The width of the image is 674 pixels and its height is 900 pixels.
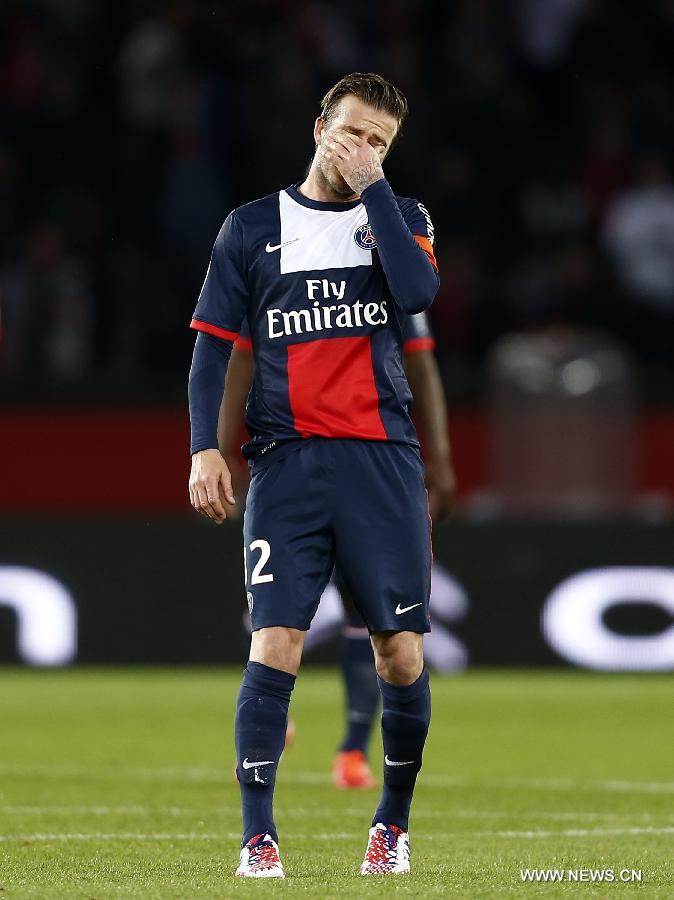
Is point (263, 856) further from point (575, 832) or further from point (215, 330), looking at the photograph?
point (575, 832)

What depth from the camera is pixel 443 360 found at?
13.0 metres

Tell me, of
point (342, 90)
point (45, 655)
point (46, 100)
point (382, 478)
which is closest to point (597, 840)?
point (382, 478)

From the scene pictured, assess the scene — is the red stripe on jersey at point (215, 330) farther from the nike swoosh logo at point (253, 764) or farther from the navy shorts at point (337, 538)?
the nike swoosh logo at point (253, 764)

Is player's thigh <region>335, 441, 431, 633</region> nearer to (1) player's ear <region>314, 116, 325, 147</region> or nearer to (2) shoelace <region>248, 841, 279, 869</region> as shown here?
(2) shoelace <region>248, 841, 279, 869</region>

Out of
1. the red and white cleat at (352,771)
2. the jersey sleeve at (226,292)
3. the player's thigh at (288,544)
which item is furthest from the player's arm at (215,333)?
the red and white cleat at (352,771)

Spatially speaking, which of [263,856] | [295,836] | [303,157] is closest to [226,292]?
[263,856]

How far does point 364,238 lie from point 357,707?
2836mm

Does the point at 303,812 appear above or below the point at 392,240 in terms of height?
below

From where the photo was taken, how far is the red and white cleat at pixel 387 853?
475 centimetres

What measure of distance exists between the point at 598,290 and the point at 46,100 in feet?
14.2

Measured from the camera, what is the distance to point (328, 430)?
4.79 m

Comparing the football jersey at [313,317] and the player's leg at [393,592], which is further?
the football jersey at [313,317]

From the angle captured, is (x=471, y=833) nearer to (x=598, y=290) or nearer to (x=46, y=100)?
(x=598, y=290)

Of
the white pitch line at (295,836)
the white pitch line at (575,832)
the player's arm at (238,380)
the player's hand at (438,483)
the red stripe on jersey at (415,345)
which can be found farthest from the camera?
the player's hand at (438,483)
